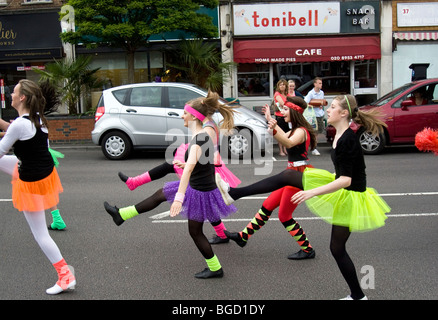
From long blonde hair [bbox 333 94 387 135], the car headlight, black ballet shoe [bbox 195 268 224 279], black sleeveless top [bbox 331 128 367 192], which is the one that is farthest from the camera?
the car headlight

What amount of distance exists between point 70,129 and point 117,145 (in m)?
3.38

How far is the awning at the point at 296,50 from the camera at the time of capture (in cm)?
1823

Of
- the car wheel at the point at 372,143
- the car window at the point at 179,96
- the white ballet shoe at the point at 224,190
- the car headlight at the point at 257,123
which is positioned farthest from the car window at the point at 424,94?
the white ballet shoe at the point at 224,190

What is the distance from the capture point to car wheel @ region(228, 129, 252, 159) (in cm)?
1158

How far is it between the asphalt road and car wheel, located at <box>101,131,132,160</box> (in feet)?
12.4

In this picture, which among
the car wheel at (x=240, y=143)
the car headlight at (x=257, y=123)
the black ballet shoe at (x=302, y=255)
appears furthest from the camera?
the car headlight at (x=257, y=123)

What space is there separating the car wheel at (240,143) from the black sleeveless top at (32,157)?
716cm

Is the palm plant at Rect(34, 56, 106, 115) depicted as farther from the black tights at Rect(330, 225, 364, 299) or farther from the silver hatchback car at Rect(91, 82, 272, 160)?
the black tights at Rect(330, 225, 364, 299)

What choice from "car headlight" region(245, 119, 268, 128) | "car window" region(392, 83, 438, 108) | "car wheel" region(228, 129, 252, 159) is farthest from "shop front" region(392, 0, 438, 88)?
"car wheel" region(228, 129, 252, 159)

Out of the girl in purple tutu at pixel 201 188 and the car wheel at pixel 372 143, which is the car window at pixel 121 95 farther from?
the girl in purple tutu at pixel 201 188

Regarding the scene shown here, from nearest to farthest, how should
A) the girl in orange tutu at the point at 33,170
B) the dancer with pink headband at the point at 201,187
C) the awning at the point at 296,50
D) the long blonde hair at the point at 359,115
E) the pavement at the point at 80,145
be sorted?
the long blonde hair at the point at 359,115
the girl in orange tutu at the point at 33,170
the dancer with pink headband at the point at 201,187
the pavement at the point at 80,145
the awning at the point at 296,50
